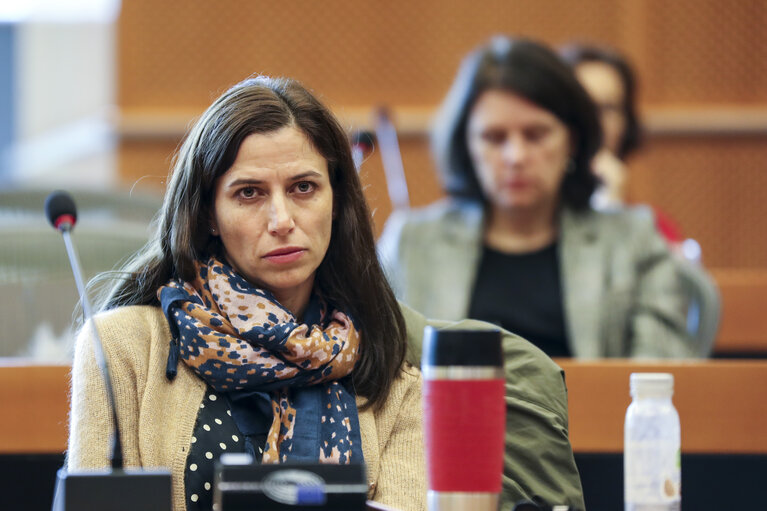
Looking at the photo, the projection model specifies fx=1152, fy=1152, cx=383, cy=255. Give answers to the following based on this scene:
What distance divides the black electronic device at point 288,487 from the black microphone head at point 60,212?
65 cm

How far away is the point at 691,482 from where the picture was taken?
78.5 inches

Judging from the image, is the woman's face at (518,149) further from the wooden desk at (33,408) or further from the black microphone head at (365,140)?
the wooden desk at (33,408)

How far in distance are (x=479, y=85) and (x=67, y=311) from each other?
1143 mm

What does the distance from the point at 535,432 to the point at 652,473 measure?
540 mm

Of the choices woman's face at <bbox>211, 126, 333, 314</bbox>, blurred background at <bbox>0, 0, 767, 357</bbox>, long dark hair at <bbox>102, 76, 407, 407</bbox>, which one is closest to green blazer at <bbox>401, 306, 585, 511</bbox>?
long dark hair at <bbox>102, 76, 407, 407</bbox>

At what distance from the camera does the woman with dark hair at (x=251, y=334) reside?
1.52 m

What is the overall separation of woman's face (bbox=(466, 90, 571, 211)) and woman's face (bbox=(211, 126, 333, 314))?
124cm

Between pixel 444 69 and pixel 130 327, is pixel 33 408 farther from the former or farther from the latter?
pixel 444 69

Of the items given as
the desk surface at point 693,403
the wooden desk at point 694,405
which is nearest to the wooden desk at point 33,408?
the desk surface at point 693,403

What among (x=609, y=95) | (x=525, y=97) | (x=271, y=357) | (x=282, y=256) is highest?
(x=609, y=95)

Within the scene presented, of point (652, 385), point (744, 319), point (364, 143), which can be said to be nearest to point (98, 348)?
point (652, 385)

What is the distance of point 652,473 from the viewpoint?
1.07 meters

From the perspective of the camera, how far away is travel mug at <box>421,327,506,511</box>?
3.20 ft

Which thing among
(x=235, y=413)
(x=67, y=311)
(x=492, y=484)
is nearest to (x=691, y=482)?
(x=235, y=413)
